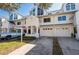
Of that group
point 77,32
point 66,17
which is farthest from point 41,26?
point 77,32

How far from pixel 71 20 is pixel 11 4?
171cm

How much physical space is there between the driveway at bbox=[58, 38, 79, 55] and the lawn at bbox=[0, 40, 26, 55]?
1057mm

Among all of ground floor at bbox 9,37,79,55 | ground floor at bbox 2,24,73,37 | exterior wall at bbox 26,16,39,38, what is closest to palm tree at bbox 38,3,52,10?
exterior wall at bbox 26,16,39,38

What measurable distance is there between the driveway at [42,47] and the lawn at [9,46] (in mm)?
409

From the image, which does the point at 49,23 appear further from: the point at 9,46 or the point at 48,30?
the point at 9,46

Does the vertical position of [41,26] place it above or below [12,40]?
above

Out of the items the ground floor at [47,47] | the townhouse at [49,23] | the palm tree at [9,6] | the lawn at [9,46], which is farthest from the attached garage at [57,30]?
the palm tree at [9,6]

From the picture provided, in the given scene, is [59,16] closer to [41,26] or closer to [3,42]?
[41,26]

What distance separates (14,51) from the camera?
326 cm

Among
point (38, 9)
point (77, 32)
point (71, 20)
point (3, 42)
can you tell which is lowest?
point (3, 42)

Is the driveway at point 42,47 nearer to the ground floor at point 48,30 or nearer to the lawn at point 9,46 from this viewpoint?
the ground floor at point 48,30
